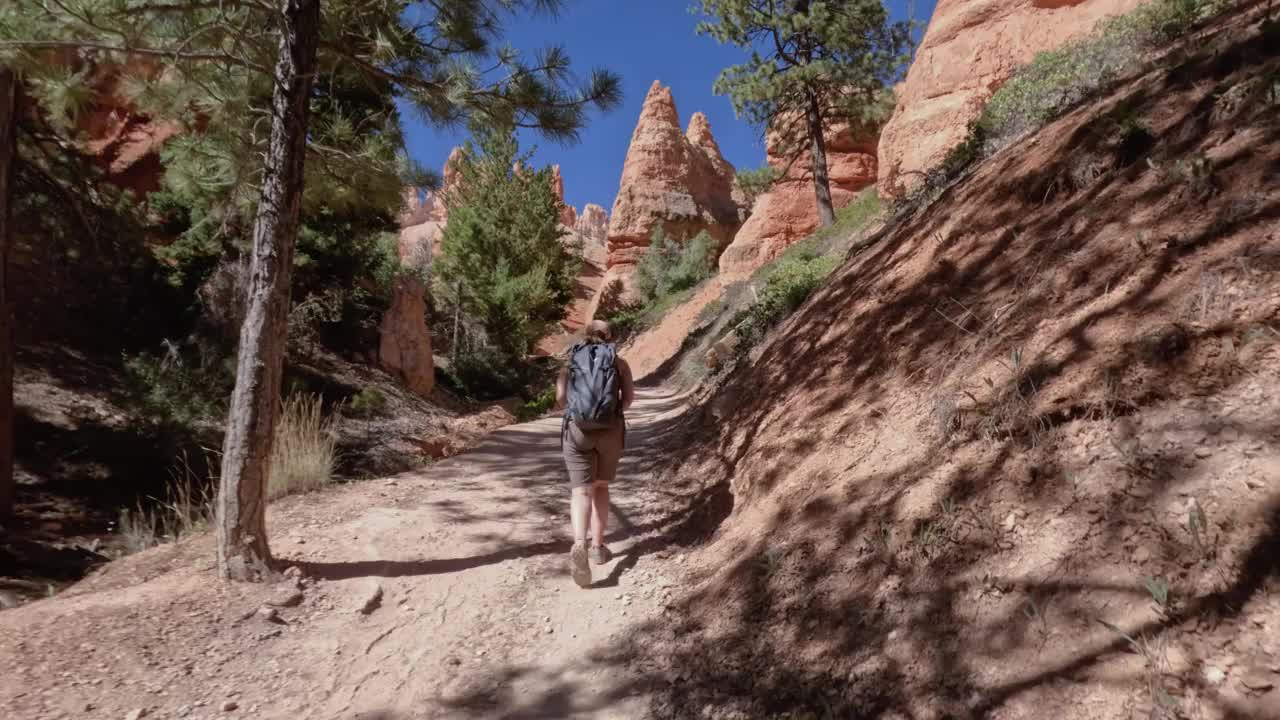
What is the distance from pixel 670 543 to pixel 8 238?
7.08 metres

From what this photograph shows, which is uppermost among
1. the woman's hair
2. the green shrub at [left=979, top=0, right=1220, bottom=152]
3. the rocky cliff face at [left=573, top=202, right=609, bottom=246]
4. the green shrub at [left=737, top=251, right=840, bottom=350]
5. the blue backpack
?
the rocky cliff face at [left=573, top=202, right=609, bottom=246]

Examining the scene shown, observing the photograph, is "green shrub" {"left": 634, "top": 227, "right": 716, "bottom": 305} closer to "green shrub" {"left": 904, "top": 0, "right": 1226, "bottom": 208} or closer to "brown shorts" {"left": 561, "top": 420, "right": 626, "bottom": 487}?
"green shrub" {"left": 904, "top": 0, "right": 1226, "bottom": 208}

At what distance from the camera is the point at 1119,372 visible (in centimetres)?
231

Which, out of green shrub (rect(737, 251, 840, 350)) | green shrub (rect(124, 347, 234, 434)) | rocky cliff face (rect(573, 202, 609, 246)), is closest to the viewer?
green shrub (rect(124, 347, 234, 434))

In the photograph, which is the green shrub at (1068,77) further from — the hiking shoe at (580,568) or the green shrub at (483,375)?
the green shrub at (483,375)

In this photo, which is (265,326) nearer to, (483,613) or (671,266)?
(483,613)

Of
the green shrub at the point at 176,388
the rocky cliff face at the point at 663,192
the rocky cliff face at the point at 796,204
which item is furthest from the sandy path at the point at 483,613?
the rocky cliff face at the point at 663,192

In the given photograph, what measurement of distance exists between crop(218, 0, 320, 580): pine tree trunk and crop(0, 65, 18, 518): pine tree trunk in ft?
14.2

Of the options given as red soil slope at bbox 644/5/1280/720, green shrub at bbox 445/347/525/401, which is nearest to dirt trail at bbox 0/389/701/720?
red soil slope at bbox 644/5/1280/720

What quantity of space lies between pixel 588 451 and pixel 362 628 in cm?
149

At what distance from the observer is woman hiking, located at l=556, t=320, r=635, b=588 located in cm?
360

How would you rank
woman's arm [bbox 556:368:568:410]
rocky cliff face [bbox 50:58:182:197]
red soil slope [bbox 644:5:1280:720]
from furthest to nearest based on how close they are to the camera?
rocky cliff face [bbox 50:58:182:197], woman's arm [bbox 556:368:568:410], red soil slope [bbox 644:5:1280:720]

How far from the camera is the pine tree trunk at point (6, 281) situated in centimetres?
574

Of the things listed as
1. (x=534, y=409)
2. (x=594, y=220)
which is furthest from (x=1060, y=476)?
(x=594, y=220)
